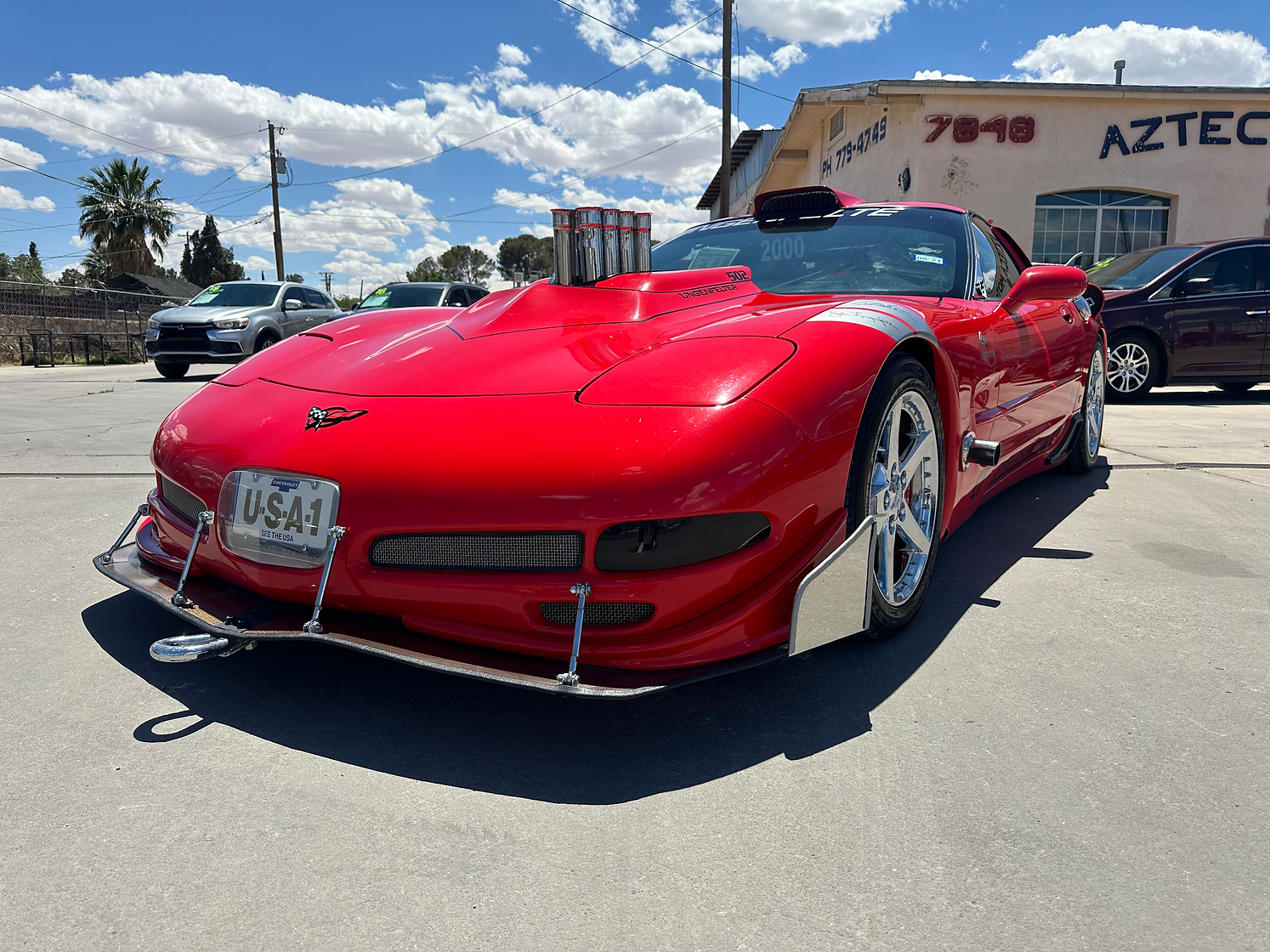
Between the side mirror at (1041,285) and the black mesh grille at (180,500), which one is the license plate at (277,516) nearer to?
the black mesh grille at (180,500)

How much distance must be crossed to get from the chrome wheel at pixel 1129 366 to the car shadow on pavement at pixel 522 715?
726cm

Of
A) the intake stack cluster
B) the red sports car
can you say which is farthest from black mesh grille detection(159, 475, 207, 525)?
the intake stack cluster

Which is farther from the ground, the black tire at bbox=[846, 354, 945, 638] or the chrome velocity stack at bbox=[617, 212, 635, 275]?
the chrome velocity stack at bbox=[617, 212, 635, 275]

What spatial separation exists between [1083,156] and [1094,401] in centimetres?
1254

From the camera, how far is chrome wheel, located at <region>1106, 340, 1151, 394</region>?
28.4 feet

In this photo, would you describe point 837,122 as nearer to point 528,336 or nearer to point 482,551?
point 528,336

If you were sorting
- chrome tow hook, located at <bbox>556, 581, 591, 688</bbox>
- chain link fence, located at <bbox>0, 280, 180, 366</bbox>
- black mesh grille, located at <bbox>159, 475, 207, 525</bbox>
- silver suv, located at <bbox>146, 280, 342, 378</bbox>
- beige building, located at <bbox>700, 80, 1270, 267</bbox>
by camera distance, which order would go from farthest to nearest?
chain link fence, located at <bbox>0, 280, 180, 366</bbox>
beige building, located at <bbox>700, 80, 1270, 267</bbox>
silver suv, located at <bbox>146, 280, 342, 378</bbox>
black mesh grille, located at <bbox>159, 475, 207, 525</bbox>
chrome tow hook, located at <bbox>556, 581, 591, 688</bbox>

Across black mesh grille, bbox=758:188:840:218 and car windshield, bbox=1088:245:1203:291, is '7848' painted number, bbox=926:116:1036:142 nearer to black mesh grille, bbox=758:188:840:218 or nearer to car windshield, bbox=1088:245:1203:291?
car windshield, bbox=1088:245:1203:291

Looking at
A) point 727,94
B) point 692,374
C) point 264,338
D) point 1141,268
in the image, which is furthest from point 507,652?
point 727,94

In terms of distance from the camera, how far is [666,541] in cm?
186

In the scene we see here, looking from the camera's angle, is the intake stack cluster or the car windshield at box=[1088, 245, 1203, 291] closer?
the intake stack cluster

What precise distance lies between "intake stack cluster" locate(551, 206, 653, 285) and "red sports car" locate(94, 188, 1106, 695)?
10 millimetres

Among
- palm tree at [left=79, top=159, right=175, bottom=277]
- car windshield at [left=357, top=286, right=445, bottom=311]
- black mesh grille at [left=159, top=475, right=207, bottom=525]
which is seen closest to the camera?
black mesh grille at [left=159, top=475, right=207, bottom=525]
